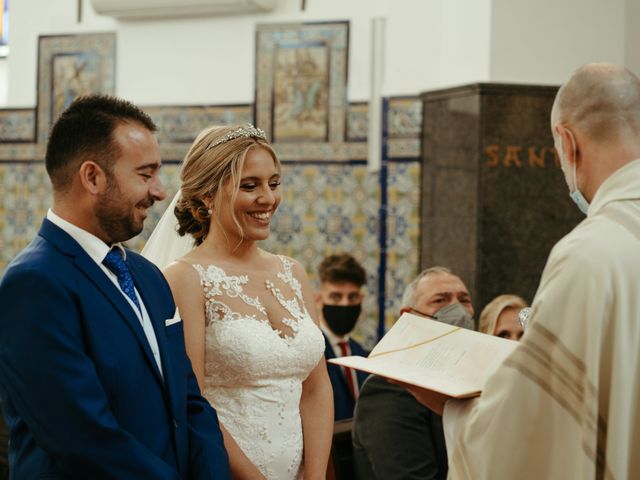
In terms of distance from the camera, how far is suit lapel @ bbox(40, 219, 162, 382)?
2.62 meters

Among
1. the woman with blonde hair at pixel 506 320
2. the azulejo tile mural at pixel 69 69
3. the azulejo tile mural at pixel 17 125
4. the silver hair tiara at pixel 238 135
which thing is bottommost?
the woman with blonde hair at pixel 506 320

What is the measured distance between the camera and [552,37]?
21.6 feet

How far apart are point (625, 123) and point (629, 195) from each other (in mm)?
208

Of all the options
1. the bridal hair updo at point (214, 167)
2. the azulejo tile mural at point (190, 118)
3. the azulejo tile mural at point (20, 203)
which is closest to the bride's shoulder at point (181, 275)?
the bridal hair updo at point (214, 167)

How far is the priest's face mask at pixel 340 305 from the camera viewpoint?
615 cm

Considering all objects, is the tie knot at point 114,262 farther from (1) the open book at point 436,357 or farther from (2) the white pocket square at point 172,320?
(1) the open book at point 436,357

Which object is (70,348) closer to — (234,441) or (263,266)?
(234,441)

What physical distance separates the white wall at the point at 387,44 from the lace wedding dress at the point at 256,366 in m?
3.67

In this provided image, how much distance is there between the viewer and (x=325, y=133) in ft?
24.6

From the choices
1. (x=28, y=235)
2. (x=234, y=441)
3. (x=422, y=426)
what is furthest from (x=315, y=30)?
(x=234, y=441)

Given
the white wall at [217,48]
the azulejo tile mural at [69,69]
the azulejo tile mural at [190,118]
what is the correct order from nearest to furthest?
the white wall at [217,48]
the azulejo tile mural at [190,118]
the azulejo tile mural at [69,69]

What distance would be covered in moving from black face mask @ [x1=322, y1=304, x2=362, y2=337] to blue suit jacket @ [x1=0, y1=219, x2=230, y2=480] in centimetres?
339

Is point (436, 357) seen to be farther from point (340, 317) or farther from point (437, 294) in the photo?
point (340, 317)

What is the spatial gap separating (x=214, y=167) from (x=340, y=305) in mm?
2897
